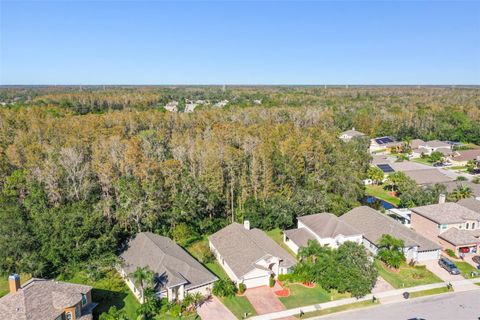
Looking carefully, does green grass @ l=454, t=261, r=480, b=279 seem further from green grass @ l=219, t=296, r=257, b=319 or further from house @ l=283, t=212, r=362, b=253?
green grass @ l=219, t=296, r=257, b=319

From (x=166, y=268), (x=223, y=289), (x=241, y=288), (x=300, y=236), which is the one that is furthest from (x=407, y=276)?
(x=166, y=268)

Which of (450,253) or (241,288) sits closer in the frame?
(241,288)

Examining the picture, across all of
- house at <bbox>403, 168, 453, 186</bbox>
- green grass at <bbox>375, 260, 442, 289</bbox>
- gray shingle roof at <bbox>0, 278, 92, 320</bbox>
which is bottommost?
green grass at <bbox>375, 260, 442, 289</bbox>

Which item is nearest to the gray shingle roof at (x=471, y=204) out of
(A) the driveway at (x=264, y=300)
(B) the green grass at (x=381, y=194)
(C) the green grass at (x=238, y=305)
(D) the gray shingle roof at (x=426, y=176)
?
(B) the green grass at (x=381, y=194)

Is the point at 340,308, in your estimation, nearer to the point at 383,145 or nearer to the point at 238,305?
the point at 238,305

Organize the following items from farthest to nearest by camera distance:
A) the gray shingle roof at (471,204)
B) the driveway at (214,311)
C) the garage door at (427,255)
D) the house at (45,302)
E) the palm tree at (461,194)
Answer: the palm tree at (461,194)
the gray shingle roof at (471,204)
the garage door at (427,255)
the driveway at (214,311)
the house at (45,302)

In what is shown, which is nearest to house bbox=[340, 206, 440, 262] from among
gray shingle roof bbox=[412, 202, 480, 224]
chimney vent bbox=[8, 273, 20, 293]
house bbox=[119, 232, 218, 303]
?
gray shingle roof bbox=[412, 202, 480, 224]

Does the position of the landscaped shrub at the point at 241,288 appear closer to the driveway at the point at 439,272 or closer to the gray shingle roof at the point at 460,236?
the driveway at the point at 439,272
